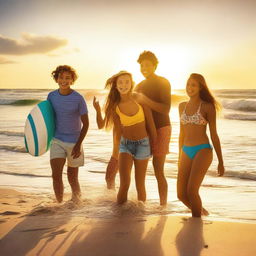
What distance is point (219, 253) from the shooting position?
12.7ft

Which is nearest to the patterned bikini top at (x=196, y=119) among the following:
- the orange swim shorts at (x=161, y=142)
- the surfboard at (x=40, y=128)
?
the orange swim shorts at (x=161, y=142)

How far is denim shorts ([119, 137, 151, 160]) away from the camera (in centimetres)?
531

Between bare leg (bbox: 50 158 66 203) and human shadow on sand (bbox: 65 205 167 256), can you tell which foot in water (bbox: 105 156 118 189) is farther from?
human shadow on sand (bbox: 65 205 167 256)

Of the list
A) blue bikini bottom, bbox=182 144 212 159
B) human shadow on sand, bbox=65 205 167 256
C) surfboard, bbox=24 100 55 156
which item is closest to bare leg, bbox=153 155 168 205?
blue bikini bottom, bbox=182 144 212 159

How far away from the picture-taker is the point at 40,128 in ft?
19.5

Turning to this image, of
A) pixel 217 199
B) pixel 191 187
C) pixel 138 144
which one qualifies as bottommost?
pixel 217 199

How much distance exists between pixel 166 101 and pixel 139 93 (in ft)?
1.44

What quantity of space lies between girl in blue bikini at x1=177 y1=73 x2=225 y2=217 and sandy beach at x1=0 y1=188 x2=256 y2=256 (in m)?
0.35

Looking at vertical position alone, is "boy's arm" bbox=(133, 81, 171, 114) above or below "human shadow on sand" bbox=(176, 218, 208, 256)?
above

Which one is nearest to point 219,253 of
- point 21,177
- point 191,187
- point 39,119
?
point 191,187

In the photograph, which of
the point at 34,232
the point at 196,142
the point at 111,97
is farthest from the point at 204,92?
the point at 34,232

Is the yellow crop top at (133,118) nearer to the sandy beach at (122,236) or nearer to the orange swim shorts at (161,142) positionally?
the orange swim shorts at (161,142)

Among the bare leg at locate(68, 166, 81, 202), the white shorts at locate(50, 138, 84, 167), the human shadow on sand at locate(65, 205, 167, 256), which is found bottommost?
the human shadow on sand at locate(65, 205, 167, 256)

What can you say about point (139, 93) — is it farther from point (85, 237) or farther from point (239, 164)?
point (239, 164)
